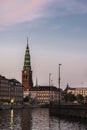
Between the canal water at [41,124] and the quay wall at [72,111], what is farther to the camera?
the quay wall at [72,111]

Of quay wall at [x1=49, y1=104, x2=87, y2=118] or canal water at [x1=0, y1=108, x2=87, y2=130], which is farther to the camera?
quay wall at [x1=49, y1=104, x2=87, y2=118]

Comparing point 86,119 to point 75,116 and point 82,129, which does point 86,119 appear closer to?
point 75,116

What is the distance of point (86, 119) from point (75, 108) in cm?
1422

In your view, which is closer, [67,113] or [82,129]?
[82,129]

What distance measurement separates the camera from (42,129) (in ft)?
226

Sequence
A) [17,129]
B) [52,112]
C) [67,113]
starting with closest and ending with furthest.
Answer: [17,129]
[67,113]
[52,112]

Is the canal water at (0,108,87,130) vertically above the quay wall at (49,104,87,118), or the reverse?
the quay wall at (49,104,87,118)

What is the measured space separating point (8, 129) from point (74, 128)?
11043mm

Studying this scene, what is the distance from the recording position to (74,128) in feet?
238

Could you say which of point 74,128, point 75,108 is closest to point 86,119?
point 75,108

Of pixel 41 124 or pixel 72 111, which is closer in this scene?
pixel 41 124

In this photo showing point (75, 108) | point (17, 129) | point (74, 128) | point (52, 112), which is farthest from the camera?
point (52, 112)

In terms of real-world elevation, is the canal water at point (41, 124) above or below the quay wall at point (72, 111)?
below

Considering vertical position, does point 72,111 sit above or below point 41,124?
above
